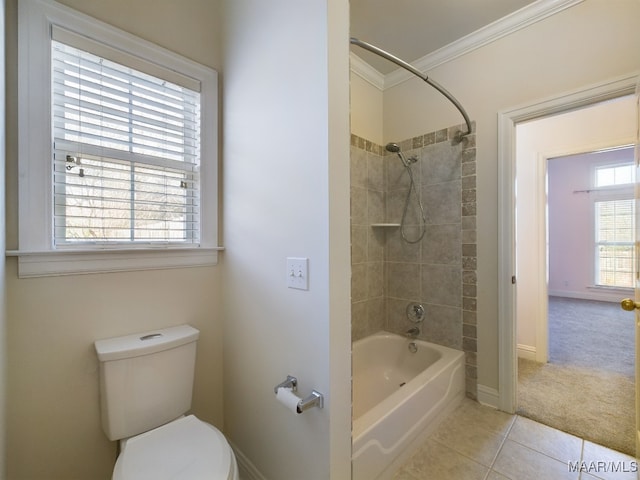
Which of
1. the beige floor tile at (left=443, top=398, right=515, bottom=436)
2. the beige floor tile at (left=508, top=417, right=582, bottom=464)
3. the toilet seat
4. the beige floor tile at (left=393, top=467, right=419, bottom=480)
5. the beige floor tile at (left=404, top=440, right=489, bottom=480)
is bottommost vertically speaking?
the beige floor tile at (left=393, top=467, right=419, bottom=480)

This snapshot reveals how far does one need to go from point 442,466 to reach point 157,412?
145cm

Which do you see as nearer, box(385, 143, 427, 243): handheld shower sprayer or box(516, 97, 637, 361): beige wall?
box(385, 143, 427, 243): handheld shower sprayer

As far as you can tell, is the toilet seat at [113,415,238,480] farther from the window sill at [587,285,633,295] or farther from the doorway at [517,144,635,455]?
the window sill at [587,285,633,295]

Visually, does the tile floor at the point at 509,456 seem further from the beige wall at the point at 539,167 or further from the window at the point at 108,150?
the window at the point at 108,150

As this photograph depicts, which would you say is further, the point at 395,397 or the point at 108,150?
the point at 395,397

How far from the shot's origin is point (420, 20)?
1854mm

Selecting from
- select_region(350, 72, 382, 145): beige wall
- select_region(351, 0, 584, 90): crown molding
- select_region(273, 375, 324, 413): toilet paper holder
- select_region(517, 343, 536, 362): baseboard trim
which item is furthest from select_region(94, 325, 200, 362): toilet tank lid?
select_region(517, 343, 536, 362): baseboard trim

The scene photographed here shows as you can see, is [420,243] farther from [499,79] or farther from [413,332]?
[499,79]

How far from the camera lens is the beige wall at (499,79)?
152 centimetres

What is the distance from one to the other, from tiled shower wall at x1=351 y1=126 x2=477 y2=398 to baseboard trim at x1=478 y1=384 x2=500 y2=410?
5 cm

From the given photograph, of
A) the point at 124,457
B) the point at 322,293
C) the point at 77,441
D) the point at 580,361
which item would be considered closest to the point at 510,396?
the point at 580,361

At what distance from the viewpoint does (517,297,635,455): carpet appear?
1.70 m

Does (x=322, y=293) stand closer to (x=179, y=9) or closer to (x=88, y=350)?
(x=88, y=350)

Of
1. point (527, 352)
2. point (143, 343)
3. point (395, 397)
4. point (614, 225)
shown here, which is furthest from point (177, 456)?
point (614, 225)
